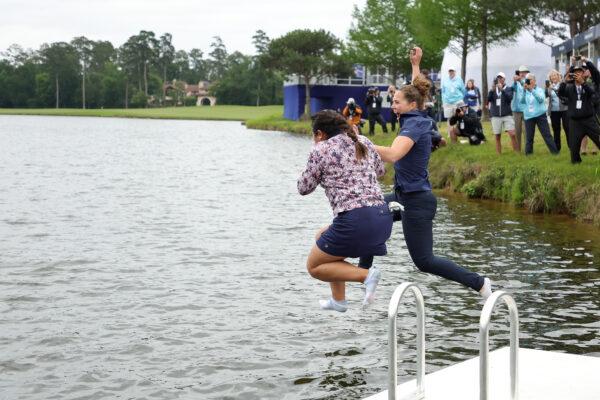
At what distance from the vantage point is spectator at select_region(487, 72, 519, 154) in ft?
80.5

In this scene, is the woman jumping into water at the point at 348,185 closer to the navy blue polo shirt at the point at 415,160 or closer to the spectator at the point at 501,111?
the navy blue polo shirt at the point at 415,160

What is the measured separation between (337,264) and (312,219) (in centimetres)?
1208

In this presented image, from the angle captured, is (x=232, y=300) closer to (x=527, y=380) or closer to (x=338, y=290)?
(x=338, y=290)

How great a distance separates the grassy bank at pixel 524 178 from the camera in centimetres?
1933

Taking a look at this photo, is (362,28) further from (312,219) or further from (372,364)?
(372,364)

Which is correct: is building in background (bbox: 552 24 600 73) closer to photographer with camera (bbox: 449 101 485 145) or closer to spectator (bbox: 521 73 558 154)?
photographer with camera (bbox: 449 101 485 145)

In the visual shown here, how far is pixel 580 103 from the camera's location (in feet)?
62.7

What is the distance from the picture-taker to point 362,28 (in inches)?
3521

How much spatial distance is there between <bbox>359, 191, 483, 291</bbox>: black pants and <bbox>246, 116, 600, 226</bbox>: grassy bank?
9506 mm

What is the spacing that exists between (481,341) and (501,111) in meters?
19.4

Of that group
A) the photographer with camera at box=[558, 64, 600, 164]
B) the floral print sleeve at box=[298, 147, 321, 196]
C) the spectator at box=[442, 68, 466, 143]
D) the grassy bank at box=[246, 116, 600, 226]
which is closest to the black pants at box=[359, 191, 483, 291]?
the floral print sleeve at box=[298, 147, 321, 196]

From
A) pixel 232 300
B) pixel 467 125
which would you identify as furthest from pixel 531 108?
pixel 232 300

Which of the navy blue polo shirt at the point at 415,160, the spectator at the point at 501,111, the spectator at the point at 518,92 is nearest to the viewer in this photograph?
the navy blue polo shirt at the point at 415,160

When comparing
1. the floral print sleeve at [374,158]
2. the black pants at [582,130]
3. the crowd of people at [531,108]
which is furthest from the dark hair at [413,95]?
the black pants at [582,130]
